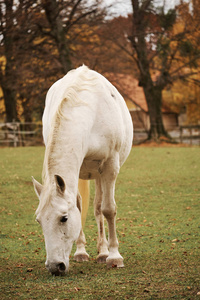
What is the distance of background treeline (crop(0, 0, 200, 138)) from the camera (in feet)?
77.4

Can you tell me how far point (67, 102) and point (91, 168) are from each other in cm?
85

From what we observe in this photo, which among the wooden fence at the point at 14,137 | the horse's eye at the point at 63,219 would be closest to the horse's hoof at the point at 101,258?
the horse's eye at the point at 63,219

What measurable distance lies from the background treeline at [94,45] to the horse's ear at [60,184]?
1914cm

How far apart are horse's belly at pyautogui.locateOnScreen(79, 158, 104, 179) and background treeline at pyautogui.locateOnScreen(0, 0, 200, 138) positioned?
18.0 meters

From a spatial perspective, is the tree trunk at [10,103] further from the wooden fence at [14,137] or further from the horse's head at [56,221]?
the horse's head at [56,221]

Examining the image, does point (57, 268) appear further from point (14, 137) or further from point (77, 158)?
point (14, 137)

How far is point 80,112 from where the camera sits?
175 inches

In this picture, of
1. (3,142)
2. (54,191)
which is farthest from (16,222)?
(3,142)

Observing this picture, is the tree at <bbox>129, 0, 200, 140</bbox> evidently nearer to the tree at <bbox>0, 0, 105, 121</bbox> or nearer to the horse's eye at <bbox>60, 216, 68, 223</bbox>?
the tree at <bbox>0, 0, 105, 121</bbox>

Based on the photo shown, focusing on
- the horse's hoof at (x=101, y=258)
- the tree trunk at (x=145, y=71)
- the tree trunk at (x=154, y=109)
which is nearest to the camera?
the horse's hoof at (x=101, y=258)

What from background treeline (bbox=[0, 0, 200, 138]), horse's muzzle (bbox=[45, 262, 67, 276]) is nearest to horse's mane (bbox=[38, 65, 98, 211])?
horse's muzzle (bbox=[45, 262, 67, 276])

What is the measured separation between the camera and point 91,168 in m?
4.87

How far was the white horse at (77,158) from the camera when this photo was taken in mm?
3783

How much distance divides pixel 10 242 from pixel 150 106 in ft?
74.6
